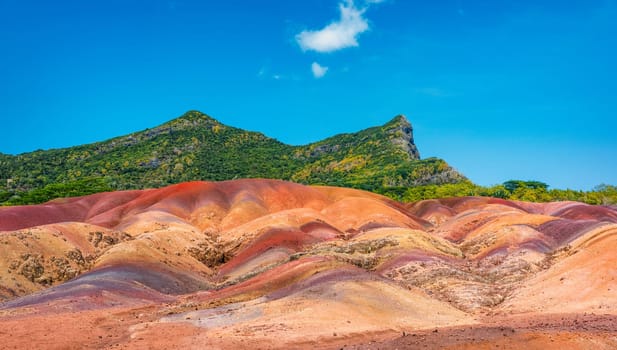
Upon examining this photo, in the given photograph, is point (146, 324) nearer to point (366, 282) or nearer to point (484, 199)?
point (366, 282)

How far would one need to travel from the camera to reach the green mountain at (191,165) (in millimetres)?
157250

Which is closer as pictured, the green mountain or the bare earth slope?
the bare earth slope

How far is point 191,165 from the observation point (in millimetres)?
173000

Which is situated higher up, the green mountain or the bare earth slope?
the green mountain

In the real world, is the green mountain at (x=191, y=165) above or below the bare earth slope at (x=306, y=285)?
above

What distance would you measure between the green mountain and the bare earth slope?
257 ft

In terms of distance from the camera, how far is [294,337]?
24.8 metres

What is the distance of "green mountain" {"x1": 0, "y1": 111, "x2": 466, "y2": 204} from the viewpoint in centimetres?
15725

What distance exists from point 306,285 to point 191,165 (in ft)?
470

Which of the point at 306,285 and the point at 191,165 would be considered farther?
the point at 191,165

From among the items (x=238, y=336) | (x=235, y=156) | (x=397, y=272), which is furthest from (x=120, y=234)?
(x=235, y=156)

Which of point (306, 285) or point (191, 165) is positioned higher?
Answer: point (191, 165)

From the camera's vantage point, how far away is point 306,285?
115 ft

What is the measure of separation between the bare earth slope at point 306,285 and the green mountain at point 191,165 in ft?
257
